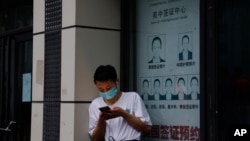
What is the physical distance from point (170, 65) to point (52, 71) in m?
1.58

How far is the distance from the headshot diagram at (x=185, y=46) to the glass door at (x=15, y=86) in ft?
9.34

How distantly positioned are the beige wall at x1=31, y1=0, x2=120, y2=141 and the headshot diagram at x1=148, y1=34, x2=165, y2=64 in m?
0.46

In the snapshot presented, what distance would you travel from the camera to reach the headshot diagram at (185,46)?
639 cm

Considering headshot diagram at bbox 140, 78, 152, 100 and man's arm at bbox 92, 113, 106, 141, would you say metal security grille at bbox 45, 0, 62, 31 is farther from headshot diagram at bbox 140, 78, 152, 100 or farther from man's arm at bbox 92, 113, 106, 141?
man's arm at bbox 92, 113, 106, 141

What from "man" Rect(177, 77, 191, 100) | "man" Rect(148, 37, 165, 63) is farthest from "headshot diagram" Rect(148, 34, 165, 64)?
"man" Rect(177, 77, 191, 100)

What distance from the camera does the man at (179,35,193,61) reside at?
6387mm

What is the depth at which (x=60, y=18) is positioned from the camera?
7.21 m

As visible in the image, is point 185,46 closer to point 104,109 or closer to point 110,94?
point 110,94

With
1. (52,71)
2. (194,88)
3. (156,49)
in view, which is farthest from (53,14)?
(194,88)

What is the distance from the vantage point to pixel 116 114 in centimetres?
612

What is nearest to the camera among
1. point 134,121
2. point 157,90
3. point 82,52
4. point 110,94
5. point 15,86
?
point 134,121
